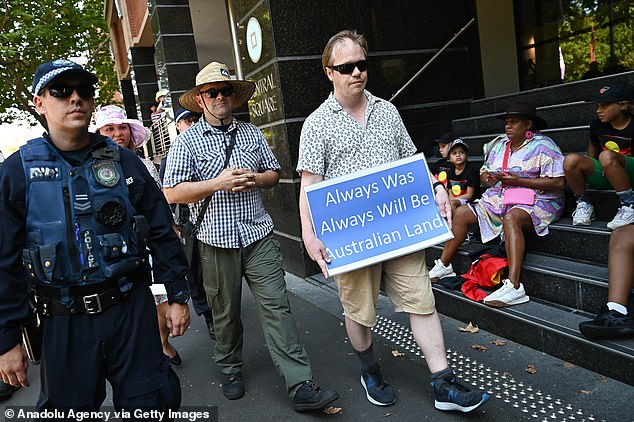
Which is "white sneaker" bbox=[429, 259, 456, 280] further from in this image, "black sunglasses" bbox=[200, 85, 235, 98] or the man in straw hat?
"black sunglasses" bbox=[200, 85, 235, 98]

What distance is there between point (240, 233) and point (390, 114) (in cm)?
123

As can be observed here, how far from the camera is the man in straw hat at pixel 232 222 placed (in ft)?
10.6

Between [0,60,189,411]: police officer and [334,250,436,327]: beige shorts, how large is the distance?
1201 millimetres

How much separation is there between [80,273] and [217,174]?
1334 millimetres

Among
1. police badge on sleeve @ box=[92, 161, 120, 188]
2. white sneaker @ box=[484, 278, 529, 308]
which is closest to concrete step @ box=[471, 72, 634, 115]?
white sneaker @ box=[484, 278, 529, 308]

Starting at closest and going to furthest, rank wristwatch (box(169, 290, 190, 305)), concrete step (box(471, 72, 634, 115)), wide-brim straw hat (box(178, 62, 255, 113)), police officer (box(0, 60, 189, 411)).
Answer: police officer (box(0, 60, 189, 411)) < wristwatch (box(169, 290, 190, 305)) < wide-brim straw hat (box(178, 62, 255, 113)) < concrete step (box(471, 72, 634, 115))

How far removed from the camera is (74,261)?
2.15m

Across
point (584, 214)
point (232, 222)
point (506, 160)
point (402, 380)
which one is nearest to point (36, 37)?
point (232, 222)

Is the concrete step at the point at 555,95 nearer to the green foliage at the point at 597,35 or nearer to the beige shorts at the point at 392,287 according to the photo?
the green foliage at the point at 597,35

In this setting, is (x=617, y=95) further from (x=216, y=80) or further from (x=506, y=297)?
(x=216, y=80)

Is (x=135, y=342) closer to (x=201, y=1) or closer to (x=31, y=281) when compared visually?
(x=31, y=281)

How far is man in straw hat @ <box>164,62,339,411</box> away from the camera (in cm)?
322

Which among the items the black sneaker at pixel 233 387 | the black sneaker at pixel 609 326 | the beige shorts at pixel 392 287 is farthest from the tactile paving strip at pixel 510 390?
the black sneaker at pixel 233 387

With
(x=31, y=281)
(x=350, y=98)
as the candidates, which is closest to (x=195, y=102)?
(x=350, y=98)
